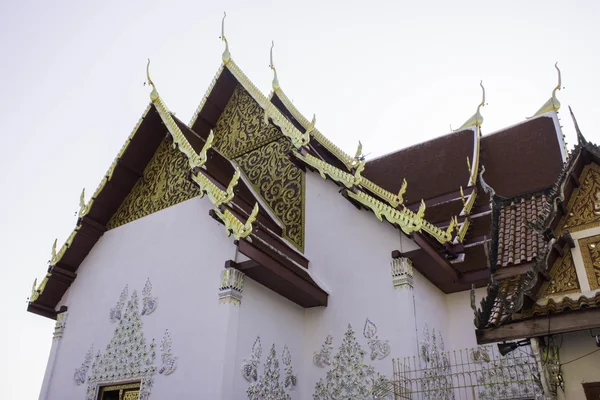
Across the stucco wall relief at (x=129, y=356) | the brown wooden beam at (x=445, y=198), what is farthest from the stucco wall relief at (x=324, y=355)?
the brown wooden beam at (x=445, y=198)

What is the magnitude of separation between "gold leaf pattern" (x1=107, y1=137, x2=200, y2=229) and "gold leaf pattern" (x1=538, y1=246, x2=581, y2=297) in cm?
400

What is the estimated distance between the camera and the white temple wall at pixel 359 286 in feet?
18.0

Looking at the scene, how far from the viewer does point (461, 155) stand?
8375 millimetres

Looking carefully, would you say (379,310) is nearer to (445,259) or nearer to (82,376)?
(445,259)

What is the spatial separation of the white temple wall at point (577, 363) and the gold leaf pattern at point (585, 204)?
71cm

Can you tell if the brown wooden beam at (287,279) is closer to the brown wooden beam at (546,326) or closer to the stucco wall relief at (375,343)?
the stucco wall relief at (375,343)

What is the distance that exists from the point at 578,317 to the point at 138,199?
5.43m

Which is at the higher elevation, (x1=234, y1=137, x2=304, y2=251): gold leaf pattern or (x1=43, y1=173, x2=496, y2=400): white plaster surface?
(x1=234, y1=137, x2=304, y2=251): gold leaf pattern

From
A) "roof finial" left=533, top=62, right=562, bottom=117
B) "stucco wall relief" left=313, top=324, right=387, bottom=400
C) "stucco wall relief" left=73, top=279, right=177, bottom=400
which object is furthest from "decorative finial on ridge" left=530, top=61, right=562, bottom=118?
"stucco wall relief" left=73, top=279, right=177, bottom=400

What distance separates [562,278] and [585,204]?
1.93 feet

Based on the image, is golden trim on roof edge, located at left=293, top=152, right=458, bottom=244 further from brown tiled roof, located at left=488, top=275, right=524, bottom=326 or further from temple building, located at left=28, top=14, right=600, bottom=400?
brown tiled roof, located at left=488, top=275, right=524, bottom=326

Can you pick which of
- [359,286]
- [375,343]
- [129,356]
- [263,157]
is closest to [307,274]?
[359,286]

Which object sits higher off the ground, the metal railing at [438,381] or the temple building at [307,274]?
the temple building at [307,274]

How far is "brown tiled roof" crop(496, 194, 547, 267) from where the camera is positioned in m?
3.93
